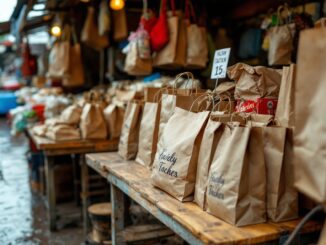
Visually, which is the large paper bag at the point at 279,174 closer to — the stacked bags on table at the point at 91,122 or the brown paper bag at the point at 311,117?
the brown paper bag at the point at 311,117

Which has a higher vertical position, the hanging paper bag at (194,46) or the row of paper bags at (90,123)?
the hanging paper bag at (194,46)

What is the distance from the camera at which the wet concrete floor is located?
4.01m

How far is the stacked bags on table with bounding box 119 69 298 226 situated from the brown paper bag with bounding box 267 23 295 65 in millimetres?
1720

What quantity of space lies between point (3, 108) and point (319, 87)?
1592cm

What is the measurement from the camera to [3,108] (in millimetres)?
15391

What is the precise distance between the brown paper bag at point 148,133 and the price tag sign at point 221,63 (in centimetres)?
51

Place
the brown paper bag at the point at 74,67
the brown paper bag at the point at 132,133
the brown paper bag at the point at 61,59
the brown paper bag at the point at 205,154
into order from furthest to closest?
the brown paper bag at the point at 74,67
the brown paper bag at the point at 61,59
the brown paper bag at the point at 132,133
the brown paper bag at the point at 205,154

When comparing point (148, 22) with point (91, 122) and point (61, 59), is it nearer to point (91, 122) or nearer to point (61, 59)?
point (91, 122)

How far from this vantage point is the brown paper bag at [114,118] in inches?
154

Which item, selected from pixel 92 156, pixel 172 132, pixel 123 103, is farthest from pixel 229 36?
pixel 172 132

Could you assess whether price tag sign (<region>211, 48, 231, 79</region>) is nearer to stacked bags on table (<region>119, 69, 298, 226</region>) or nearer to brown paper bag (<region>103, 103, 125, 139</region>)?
stacked bags on table (<region>119, 69, 298, 226</region>)

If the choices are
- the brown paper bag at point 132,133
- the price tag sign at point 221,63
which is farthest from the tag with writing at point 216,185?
the brown paper bag at point 132,133

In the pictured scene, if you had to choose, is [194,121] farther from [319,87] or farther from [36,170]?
[36,170]

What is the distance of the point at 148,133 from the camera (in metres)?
2.62
